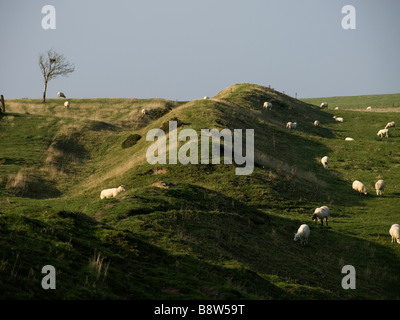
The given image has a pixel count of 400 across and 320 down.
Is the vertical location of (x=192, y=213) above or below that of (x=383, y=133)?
below

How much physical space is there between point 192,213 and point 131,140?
35131 millimetres

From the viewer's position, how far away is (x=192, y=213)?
30984 mm

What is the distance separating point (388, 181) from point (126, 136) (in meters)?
34.8

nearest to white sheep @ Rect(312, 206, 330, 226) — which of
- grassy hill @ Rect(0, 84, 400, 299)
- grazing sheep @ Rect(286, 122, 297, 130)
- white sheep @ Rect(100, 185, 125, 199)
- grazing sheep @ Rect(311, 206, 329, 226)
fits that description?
grazing sheep @ Rect(311, 206, 329, 226)

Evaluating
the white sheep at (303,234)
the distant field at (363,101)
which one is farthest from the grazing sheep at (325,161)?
the distant field at (363,101)

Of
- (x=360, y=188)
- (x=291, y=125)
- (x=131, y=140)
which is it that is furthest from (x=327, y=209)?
(x=291, y=125)

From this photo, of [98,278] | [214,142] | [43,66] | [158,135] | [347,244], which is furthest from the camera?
[43,66]

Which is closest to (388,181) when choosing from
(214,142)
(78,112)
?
(214,142)

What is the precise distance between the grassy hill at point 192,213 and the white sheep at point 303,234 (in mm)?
494

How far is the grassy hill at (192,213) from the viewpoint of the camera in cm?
1767

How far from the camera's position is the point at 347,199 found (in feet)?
154

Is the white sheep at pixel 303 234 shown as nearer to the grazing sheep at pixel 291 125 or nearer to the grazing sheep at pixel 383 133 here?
the grazing sheep at pixel 291 125

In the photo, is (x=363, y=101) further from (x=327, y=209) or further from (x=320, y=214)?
(x=320, y=214)
